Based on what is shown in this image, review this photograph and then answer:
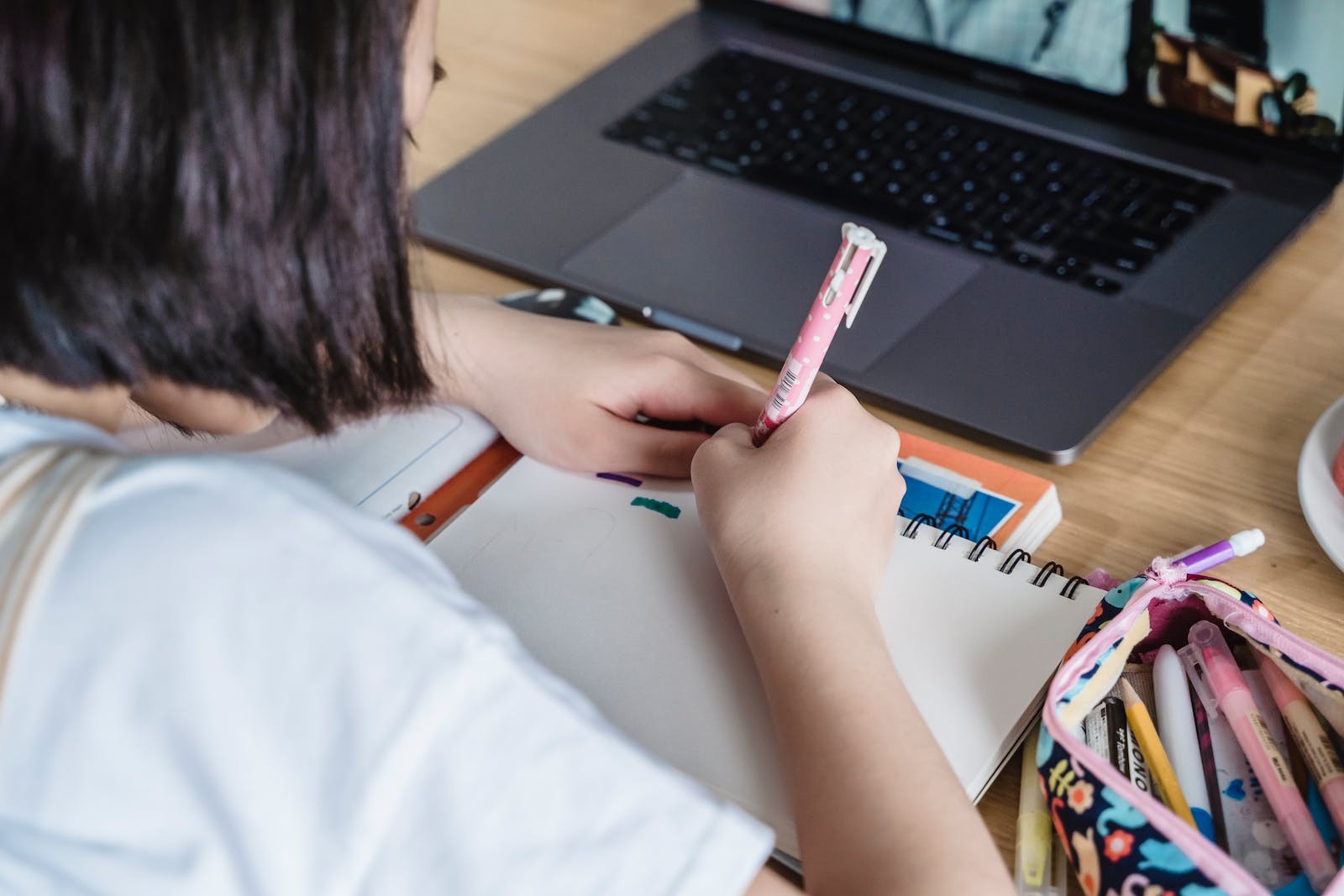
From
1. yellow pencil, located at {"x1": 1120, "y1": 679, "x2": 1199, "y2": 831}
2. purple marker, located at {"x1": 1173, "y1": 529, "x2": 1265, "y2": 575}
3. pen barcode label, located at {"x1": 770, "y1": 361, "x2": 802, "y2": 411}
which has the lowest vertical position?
yellow pencil, located at {"x1": 1120, "y1": 679, "x2": 1199, "y2": 831}

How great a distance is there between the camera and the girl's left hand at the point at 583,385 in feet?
2.02

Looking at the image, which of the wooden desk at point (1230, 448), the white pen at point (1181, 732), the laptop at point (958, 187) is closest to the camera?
the white pen at point (1181, 732)

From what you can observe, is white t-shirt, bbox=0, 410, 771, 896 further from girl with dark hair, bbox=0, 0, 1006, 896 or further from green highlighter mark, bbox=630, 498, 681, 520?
green highlighter mark, bbox=630, 498, 681, 520

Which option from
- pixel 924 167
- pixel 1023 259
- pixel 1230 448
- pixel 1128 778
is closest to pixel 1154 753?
pixel 1128 778

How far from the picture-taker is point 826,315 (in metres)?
0.52

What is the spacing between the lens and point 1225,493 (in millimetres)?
621

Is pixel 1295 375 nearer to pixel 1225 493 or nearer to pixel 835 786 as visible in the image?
pixel 1225 493

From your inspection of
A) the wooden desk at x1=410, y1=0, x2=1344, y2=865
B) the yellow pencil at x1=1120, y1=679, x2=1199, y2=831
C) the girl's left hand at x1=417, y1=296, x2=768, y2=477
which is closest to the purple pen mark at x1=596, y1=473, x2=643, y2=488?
the girl's left hand at x1=417, y1=296, x2=768, y2=477

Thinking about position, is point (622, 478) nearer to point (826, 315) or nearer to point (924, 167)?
point (826, 315)

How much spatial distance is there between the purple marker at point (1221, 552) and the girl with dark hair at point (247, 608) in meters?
0.16

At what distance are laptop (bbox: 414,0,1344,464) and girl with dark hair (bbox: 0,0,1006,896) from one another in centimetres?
31

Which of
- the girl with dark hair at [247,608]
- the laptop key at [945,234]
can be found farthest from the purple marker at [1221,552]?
the laptop key at [945,234]

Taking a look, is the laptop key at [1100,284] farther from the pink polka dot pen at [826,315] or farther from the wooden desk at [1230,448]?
the pink polka dot pen at [826,315]

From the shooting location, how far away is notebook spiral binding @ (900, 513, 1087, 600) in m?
0.54
